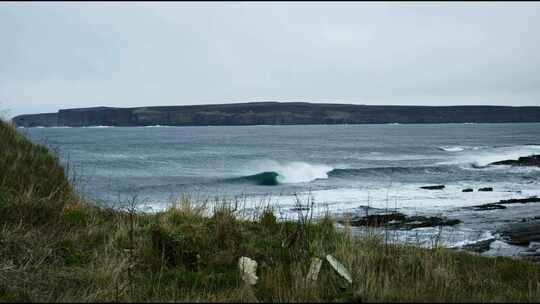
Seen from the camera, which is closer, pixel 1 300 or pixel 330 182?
pixel 1 300

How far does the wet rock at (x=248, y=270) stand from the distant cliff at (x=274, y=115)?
18311cm

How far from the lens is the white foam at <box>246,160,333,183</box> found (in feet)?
130

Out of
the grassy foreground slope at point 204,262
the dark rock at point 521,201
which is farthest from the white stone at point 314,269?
the dark rock at point 521,201

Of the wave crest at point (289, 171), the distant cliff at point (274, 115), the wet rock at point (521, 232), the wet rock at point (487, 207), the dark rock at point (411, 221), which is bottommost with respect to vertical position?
the wave crest at point (289, 171)

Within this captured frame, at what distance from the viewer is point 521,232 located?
613 inches

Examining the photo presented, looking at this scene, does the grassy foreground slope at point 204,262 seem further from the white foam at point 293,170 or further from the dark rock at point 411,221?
the white foam at point 293,170

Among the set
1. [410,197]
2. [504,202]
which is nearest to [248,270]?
[504,202]

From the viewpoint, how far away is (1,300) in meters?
4.70

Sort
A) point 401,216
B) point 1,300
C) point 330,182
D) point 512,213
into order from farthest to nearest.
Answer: point 330,182
point 512,213
point 401,216
point 1,300

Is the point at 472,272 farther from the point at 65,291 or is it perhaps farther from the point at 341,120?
the point at 341,120

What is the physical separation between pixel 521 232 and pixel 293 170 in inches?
1127

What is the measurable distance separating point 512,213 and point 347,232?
1606 cm

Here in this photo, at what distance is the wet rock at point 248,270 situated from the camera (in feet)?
17.3

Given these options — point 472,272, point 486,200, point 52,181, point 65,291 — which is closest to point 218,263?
point 65,291
